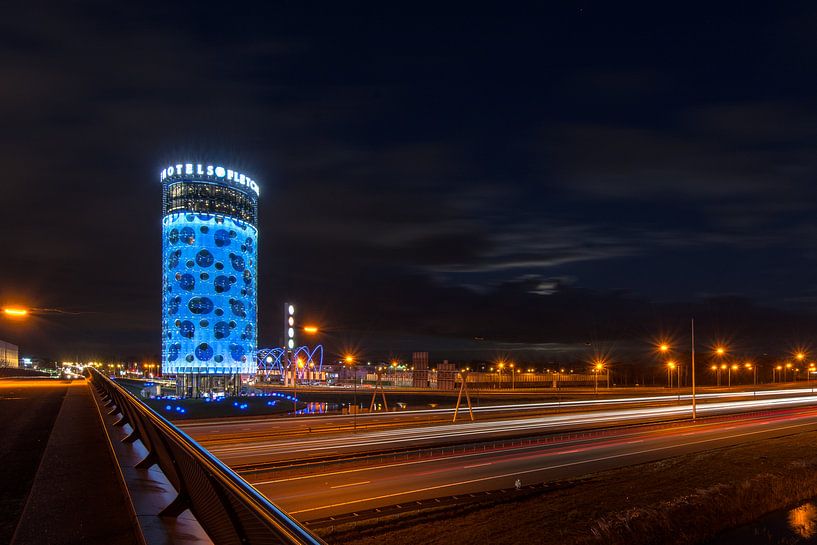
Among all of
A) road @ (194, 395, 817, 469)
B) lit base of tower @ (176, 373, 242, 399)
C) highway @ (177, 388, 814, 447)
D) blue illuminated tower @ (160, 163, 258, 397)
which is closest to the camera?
road @ (194, 395, 817, 469)

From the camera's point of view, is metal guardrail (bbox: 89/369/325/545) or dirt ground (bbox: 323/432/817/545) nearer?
metal guardrail (bbox: 89/369/325/545)

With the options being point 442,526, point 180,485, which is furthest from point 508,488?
point 180,485

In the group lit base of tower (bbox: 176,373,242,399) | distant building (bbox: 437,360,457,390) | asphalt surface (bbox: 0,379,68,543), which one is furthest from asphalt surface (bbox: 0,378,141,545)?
distant building (bbox: 437,360,457,390)

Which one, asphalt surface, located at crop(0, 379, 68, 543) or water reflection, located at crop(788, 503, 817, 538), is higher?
asphalt surface, located at crop(0, 379, 68, 543)

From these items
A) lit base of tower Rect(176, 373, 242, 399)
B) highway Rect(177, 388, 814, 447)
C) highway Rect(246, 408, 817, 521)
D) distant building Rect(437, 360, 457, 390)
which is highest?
highway Rect(246, 408, 817, 521)

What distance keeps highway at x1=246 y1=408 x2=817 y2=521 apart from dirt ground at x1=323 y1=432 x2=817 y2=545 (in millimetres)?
2257

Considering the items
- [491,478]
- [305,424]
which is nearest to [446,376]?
[305,424]

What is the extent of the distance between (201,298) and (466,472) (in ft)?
280

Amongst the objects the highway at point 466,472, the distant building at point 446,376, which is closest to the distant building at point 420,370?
the distant building at point 446,376

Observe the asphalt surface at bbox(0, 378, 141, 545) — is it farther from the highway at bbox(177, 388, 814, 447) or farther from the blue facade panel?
the blue facade panel

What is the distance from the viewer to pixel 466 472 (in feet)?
81.9

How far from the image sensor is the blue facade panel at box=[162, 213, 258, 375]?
101 meters

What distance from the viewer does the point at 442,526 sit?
16375 mm

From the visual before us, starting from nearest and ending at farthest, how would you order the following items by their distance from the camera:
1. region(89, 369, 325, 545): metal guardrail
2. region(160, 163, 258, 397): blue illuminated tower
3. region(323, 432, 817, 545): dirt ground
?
1. region(89, 369, 325, 545): metal guardrail
2. region(323, 432, 817, 545): dirt ground
3. region(160, 163, 258, 397): blue illuminated tower
